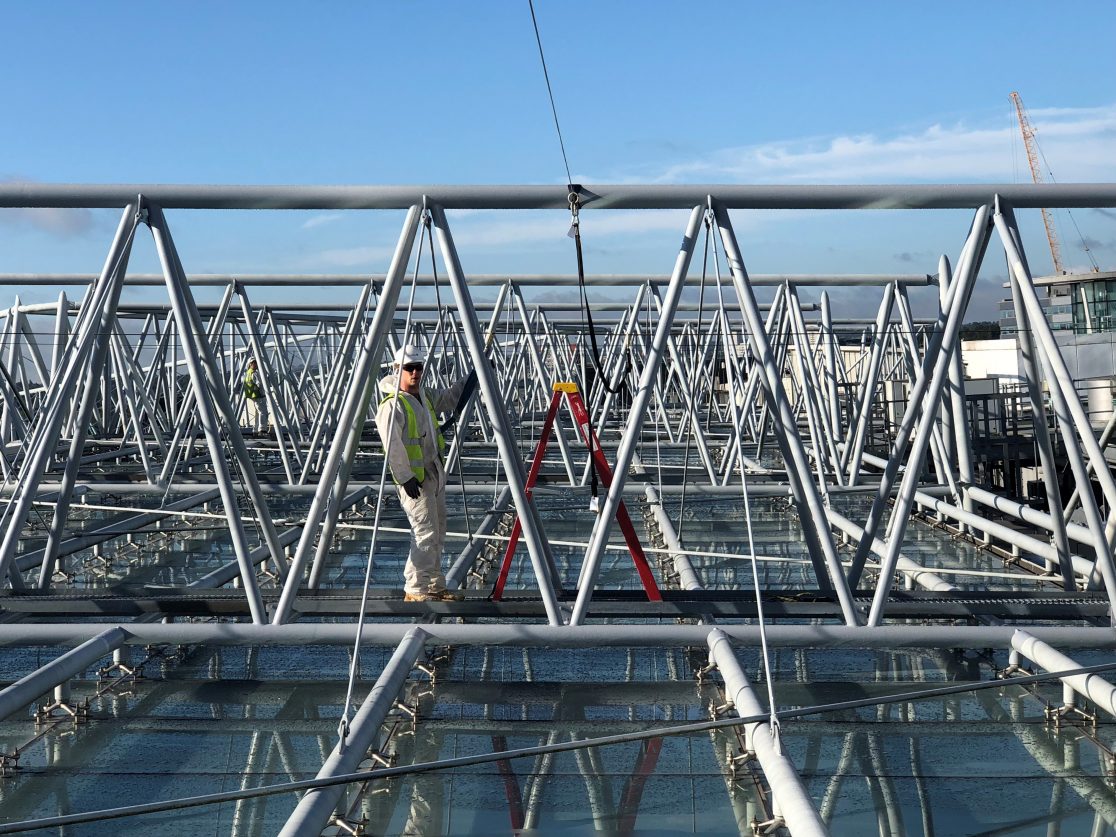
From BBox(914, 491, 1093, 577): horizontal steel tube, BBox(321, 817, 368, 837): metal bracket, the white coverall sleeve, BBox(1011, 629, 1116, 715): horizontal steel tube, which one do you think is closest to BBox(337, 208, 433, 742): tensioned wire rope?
the white coverall sleeve

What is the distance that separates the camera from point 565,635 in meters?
6.44

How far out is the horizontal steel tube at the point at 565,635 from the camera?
632 cm

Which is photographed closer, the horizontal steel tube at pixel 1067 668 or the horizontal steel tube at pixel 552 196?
the horizontal steel tube at pixel 1067 668

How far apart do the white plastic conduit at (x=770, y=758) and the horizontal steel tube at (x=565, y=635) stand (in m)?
0.34

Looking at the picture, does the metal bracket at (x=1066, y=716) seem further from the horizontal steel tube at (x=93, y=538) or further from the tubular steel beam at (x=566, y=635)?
the horizontal steel tube at (x=93, y=538)

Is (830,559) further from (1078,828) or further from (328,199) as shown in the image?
(328,199)

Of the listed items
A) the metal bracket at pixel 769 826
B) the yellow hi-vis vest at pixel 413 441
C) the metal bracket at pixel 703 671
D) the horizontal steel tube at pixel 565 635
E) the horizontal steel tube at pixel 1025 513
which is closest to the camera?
the metal bracket at pixel 769 826

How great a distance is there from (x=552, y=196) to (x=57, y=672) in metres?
3.58

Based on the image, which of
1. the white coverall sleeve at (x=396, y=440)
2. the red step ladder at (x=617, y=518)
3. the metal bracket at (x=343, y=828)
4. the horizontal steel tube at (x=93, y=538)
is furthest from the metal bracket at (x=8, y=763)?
the horizontal steel tube at (x=93, y=538)

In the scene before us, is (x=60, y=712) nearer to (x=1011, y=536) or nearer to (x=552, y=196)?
(x=552, y=196)

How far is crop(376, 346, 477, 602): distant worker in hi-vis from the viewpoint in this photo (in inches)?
303

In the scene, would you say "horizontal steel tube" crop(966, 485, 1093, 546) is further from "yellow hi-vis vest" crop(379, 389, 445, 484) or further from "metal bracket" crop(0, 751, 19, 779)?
"metal bracket" crop(0, 751, 19, 779)

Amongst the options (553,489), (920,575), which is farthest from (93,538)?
(920,575)

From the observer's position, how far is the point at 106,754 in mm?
5398
